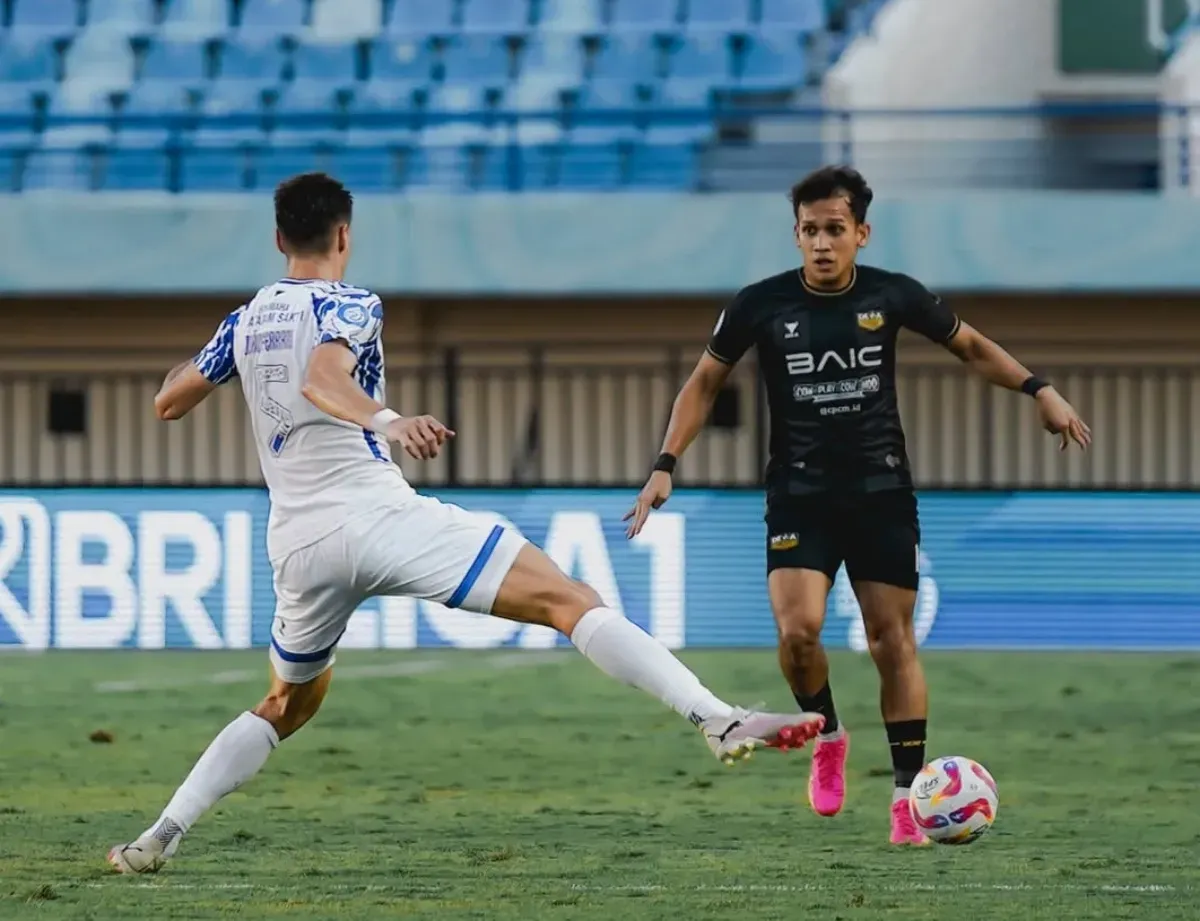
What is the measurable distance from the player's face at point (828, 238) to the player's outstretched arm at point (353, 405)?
6.31 ft

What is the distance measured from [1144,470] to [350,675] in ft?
22.5

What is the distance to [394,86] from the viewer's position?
20.5 metres

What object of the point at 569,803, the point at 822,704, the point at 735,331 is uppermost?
the point at 735,331

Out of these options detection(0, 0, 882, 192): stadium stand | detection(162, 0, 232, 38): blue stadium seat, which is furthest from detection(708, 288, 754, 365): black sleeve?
detection(162, 0, 232, 38): blue stadium seat

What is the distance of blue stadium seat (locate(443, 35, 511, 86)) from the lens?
20.5 metres

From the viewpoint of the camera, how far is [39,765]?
34.9 feet

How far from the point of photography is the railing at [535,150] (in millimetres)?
18828

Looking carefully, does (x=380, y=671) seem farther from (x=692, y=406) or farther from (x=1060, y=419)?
(x=1060, y=419)

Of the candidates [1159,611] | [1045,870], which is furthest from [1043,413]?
[1159,611]

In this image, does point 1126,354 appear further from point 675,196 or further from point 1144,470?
point 675,196

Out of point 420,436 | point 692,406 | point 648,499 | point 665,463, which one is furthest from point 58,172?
point 420,436

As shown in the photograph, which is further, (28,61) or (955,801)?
(28,61)

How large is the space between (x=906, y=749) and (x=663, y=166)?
A: 11.6m

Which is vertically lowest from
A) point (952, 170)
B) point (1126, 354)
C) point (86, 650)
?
point (86, 650)
